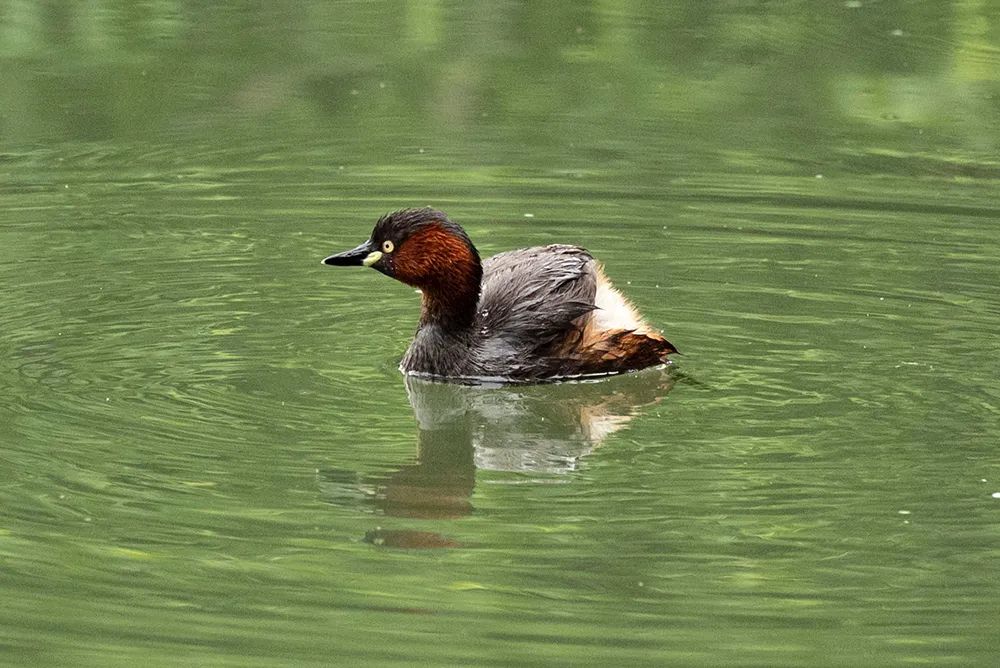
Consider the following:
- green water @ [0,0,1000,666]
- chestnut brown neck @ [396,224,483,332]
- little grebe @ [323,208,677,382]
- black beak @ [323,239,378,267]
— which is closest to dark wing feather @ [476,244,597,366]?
little grebe @ [323,208,677,382]

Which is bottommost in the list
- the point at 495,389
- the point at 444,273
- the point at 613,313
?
the point at 495,389

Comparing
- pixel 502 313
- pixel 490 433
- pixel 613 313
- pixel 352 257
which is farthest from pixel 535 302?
pixel 490 433

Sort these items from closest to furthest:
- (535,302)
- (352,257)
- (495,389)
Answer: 1. (495,389)
2. (535,302)
3. (352,257)

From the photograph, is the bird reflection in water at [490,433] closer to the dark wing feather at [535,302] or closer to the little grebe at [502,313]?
the little grebe at [502,313]

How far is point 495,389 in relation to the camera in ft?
28.9

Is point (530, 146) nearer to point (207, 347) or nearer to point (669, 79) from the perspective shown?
point (669, 79)

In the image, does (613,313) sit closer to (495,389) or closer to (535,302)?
(535,302)

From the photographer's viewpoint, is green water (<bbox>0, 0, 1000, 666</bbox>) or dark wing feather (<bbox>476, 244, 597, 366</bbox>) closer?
green water (<bbox>0, 0, 1000, 666</bbox>)

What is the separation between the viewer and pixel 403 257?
9.07 metres

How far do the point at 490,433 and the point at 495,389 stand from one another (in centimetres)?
75

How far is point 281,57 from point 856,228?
5262mm

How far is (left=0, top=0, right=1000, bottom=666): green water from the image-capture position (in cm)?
610

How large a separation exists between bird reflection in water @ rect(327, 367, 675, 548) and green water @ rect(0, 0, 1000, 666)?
25mm

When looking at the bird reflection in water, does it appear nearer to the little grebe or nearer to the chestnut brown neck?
the little grebe
